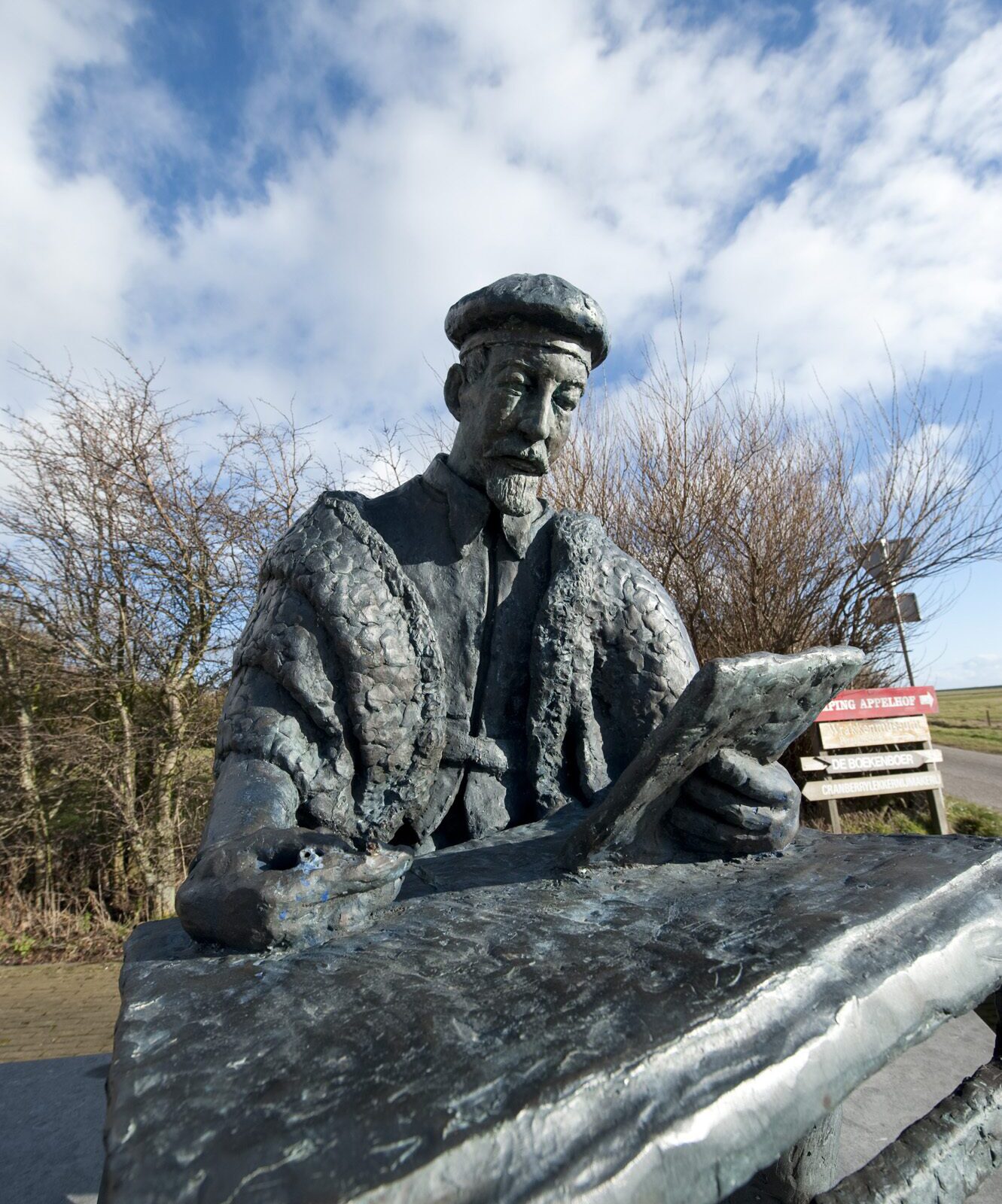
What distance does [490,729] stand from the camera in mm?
1801

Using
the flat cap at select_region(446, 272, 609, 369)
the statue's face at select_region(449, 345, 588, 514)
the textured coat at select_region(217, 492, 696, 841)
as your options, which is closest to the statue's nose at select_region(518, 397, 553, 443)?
the statue's face at select_region(449, 345, 588, 514)

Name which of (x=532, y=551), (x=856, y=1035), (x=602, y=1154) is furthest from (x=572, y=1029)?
(x=532, y=551)

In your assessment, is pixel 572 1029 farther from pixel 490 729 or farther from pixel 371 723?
pixel 490 729

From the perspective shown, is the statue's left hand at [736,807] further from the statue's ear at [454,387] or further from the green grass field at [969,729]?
the green grass field at [969,729]

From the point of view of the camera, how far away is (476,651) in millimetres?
1824

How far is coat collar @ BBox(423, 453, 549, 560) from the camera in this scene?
1.86 metres

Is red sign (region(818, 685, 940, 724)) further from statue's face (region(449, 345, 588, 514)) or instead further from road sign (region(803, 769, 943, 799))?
statue's face (region(449, 345, 588, 514))

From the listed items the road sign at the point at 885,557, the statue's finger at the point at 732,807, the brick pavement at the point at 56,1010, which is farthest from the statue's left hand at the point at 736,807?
the road sign at the point at 885,557

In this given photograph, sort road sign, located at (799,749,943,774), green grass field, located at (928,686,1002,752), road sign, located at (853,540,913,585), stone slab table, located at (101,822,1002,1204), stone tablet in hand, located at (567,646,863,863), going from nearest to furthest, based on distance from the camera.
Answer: stone slab table, located at (101,822,1002,1204)
stone tablet in hand, located at (567,646,863,863)
road sign, located at (799,749,943,774)
road sign, located at (853,540,913,585)
green grass field, located at (928,686,1002,752)

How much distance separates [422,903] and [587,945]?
312 millimetres

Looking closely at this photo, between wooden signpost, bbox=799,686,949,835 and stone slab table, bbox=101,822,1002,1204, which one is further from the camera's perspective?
wooden signpost, bbox=799,686,949,835

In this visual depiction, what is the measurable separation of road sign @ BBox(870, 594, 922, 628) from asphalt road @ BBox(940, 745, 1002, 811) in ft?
7.30

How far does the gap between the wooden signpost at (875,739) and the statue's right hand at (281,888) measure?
590cm

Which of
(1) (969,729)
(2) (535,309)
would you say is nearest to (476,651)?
(2) (535,309)
